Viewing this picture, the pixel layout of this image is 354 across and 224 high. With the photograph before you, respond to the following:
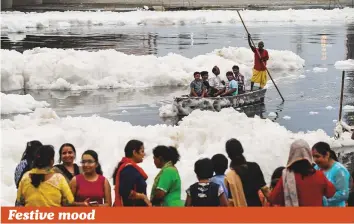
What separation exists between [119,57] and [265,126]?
12867mm

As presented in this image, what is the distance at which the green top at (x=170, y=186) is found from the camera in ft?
19.1

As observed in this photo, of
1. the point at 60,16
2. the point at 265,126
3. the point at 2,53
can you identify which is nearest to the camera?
the point at 265,126

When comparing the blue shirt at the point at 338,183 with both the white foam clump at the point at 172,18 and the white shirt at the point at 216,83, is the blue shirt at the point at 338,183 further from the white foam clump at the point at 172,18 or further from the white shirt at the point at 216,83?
the white foam clump at the point at 172,18

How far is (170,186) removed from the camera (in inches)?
231

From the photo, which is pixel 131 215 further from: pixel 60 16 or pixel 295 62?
pixel 60 16

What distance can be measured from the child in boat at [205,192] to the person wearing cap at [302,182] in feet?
1.81

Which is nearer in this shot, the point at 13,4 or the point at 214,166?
the point at 214,166

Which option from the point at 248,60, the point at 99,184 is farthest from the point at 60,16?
the point at 99,184

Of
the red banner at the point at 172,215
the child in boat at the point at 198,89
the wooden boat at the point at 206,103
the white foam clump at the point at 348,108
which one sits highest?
the child in boat at the point at 198,89

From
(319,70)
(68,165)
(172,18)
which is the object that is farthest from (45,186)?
(172,18)

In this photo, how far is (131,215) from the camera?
19.2 ft

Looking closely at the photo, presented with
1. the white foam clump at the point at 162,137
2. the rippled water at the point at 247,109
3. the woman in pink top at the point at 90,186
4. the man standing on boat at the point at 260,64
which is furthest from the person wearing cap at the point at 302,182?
the man standing on boat at the point at 260,64

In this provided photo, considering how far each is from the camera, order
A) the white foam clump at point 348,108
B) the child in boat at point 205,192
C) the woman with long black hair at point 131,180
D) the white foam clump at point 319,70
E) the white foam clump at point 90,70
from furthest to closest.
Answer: the white foam clump at point 319,70 → the white foam clump at point 90,70 → the white foam clump at point 348,108 → the woman with long black hair at point 131,180 → the child in boat at point 205,192

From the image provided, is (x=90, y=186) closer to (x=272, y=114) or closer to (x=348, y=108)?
(x=272, y=114)
